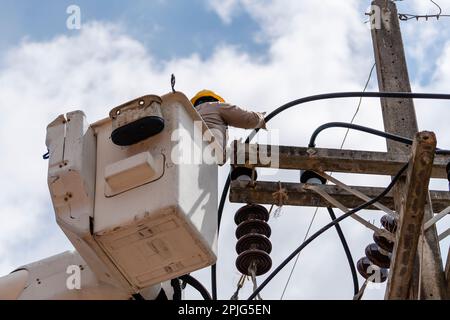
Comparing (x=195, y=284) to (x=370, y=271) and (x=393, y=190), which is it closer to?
(x=393, y=190)

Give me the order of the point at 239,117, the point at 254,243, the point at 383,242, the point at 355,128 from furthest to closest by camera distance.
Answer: the point at 239,117, the point at 254,243, the point at 383,242, the point at 355,128

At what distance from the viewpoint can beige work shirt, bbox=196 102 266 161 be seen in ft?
19.9

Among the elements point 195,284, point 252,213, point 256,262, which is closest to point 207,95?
point 252,213

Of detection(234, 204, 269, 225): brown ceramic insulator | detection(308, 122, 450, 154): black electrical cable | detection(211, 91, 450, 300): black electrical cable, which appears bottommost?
detection(234, 204, 269, 225): brown ceramic insulator

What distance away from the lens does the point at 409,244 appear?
4488mm

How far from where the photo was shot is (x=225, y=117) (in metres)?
6.17

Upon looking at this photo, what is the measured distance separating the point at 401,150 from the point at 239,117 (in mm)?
1021

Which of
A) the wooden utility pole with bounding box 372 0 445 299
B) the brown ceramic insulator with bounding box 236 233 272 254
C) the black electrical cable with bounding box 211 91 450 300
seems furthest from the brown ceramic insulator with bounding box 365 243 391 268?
the black electrical cable with bounding box 211 91 450 300

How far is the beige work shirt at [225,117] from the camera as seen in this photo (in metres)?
6.06

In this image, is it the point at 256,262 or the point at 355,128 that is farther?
the point at 256,262

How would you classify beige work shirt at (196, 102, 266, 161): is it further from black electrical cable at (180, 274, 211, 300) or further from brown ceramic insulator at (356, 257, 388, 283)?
black electrical cable at (180, 274, 211, 300)

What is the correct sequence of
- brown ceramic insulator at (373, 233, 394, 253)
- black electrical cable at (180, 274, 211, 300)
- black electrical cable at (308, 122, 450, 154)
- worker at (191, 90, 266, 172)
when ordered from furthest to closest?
worker at (191, 90, 266, 172) < brown ceramic insulator at (373, 233, 394, 253) < black electrical cable at (308, 122, 450, 154) < black electrical cable at (180, 274, 211, 300)

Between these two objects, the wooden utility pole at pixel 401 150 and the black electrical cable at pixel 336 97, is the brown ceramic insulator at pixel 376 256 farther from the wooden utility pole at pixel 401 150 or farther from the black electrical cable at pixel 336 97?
the black electrical cable at pixel 336 97

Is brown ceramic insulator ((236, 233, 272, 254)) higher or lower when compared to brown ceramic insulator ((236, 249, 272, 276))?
higher
